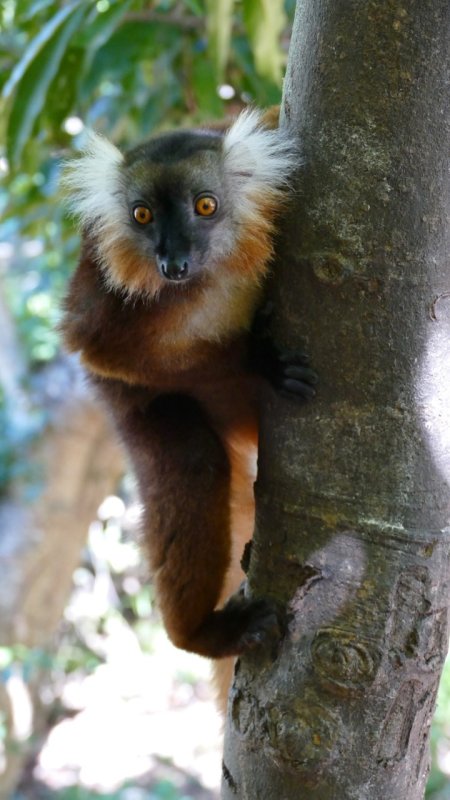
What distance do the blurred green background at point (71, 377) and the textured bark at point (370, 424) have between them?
3.98 feet

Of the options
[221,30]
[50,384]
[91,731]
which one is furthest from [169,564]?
[91,731]

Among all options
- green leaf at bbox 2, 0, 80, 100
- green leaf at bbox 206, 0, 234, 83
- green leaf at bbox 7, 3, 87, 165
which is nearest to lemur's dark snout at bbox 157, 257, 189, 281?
green leaf at bbox 206, 0, 234, 83

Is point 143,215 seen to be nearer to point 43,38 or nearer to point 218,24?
point 218,24

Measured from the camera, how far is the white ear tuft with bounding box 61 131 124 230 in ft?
8.84

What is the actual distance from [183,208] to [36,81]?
952 mm

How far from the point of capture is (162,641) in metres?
8.46

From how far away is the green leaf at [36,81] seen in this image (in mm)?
2979

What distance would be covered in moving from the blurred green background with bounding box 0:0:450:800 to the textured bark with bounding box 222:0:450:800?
47.7 inches

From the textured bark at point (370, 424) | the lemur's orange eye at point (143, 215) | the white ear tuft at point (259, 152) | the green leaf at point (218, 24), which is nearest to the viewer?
the textured bark at point (370, 424)

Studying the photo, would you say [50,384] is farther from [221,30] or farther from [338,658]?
[338,658]

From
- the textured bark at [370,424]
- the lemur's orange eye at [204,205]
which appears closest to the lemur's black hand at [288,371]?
the textured bark at [370,424]

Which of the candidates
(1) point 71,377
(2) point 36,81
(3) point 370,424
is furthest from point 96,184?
(1) point 71,377

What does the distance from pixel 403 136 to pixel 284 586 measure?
0.89m

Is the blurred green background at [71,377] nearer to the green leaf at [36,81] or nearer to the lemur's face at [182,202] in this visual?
the green leaf at [36,81]
